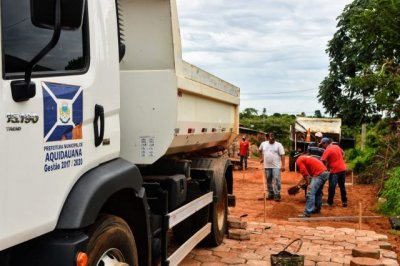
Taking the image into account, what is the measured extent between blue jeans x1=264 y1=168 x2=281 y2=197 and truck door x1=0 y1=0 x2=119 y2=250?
10.2 metres

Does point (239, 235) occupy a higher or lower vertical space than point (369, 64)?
lower

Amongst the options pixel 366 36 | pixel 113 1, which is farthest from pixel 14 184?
pixel 366 36

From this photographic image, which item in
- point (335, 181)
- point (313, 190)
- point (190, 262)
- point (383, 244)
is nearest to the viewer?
point (190, 262)

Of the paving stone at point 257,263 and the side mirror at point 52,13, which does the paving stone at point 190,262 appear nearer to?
the paving stone at point 257,263

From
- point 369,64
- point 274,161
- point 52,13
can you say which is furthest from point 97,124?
point 369,64

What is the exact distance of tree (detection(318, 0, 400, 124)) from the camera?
48.7 feet

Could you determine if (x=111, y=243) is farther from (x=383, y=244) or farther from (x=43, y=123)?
(x=383, y=244)

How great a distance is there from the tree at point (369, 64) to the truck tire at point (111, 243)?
39.9 ft

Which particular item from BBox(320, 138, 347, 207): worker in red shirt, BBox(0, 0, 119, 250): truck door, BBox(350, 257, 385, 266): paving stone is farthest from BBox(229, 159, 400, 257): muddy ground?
BBox(0, 0, 119, 250): truck door

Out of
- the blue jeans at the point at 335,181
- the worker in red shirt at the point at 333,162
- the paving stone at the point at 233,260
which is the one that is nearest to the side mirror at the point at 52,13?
the paving stone at the point at 233,260

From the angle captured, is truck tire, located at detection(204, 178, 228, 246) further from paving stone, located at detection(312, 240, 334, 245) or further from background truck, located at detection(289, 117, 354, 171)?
background truck, located at detection(289, 117, 354, 171)

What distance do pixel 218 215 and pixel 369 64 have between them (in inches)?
489

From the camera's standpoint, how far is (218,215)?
7137 millimetres

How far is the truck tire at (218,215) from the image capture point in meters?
6.67
